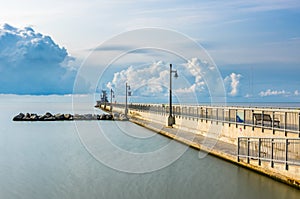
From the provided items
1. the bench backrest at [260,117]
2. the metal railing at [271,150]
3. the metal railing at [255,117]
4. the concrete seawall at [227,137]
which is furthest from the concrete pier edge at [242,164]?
the bench backrest at [260,117]

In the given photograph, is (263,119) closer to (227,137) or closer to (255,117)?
(255,117)

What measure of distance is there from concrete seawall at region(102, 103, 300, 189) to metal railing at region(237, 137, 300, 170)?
13cm

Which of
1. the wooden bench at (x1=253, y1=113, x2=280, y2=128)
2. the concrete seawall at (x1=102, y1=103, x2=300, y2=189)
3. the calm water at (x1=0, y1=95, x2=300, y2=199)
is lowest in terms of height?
the calm water at (x1=0, y1=95, x2=300, y2=199)

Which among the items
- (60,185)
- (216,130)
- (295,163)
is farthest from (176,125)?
(295,163)

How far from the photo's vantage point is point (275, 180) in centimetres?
1753

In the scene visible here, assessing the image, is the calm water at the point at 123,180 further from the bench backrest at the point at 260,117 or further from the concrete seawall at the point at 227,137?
the bench backrest at the point at 260,117

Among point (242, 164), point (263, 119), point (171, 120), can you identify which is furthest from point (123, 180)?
point (171, 120)

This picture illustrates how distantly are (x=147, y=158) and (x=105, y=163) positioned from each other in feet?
10.3

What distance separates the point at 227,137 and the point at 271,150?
9537 mm

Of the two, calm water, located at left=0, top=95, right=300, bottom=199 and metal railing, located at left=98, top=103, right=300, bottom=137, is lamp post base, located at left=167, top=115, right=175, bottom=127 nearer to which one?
metal railing, located at left=98, top=103, right=300, bottom=137

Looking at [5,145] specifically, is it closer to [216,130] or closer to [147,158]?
[147,158]

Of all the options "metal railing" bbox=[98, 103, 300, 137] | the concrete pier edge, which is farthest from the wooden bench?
the concrete pier edge

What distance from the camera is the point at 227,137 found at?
27.8 meters

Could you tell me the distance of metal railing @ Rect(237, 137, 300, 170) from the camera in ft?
56.3
